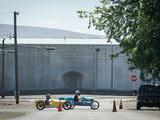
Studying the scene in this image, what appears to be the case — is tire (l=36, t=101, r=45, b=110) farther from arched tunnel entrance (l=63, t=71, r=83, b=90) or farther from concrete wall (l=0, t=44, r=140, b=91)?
arched tunnel entrance (l=63, t=71, r=83, b=90)

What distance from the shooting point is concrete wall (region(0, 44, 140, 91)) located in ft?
310

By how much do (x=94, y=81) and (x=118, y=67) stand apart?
14.6 ft

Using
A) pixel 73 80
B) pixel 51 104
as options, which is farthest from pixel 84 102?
pixel 73 80

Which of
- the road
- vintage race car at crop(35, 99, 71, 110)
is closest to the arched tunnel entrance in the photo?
vintage race car at crop(35, 99, 71, 110)

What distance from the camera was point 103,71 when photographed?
311 feet

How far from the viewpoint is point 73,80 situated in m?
97.2

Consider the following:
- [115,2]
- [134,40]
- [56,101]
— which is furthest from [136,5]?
[56,101]

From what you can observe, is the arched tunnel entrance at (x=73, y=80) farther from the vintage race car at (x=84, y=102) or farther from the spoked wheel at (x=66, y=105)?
the spoked wheel at (x=66, y=105)

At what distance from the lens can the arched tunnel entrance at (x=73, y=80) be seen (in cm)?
9612

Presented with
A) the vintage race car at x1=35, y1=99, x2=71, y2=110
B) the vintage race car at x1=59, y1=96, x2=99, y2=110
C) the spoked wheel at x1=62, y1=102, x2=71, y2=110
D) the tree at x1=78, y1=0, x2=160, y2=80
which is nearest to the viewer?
the tree at x1=78, y1=0, x2=160, y2=80

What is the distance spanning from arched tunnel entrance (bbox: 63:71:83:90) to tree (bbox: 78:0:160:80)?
2470 inches

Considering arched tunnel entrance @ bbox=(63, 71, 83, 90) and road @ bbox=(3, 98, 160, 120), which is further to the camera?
arched tunnel entrance @ bbox=(63, 71, 83, 90)

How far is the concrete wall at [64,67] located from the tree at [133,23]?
61286 mm

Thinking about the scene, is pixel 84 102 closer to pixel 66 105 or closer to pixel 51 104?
pixel 66 105
